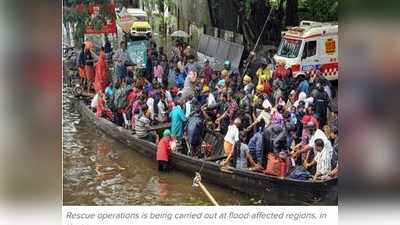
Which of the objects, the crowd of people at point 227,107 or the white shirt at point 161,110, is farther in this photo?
the white shirt at point 161,110

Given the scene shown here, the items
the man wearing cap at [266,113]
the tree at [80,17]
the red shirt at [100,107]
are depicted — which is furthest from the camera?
the red shirt at [100,107]

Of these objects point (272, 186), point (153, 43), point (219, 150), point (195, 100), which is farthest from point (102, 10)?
point (272, 186)

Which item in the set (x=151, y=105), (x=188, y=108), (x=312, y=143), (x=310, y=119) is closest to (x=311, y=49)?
(x=310, y=119)

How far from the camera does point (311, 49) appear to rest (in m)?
7.63

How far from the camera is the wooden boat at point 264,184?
7.57m

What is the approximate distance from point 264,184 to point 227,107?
2.44ft

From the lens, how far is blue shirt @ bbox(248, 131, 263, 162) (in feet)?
24.9

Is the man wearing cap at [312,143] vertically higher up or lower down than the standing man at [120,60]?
lower down

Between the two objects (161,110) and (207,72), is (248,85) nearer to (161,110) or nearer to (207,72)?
(207,72)

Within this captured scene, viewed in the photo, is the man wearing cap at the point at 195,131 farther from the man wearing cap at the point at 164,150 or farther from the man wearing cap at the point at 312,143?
the man wearing cap at the point at 312,143

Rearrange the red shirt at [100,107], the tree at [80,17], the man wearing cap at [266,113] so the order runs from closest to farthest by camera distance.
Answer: the tree at [80,17] < the man wearing cap at [266,113] < the red shirt at [100,107]

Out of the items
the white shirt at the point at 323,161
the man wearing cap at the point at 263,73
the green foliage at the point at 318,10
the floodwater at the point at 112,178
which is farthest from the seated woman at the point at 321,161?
the green foliage at the point at 318,10

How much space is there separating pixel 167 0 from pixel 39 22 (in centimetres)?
112

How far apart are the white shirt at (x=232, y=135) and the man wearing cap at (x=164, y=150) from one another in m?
0.50
